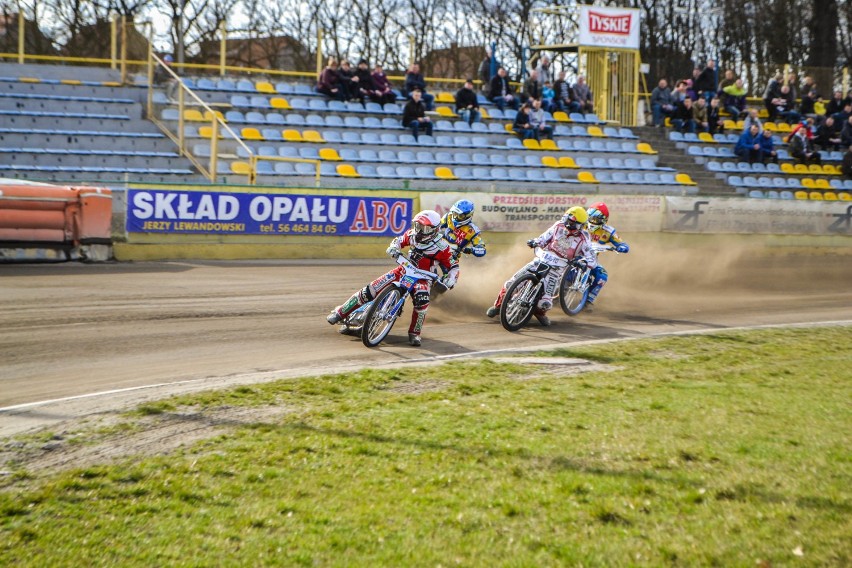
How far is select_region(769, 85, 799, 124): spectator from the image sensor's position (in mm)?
34031

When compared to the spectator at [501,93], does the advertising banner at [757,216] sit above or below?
below

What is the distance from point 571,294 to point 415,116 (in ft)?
42.2

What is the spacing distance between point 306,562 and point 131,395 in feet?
13.7

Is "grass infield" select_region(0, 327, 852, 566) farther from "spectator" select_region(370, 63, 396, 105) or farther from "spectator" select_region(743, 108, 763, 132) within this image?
"spectator" select_region(743, 108, 763, 132)

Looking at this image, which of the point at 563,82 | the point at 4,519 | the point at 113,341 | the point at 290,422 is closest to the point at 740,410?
the point at 290,422

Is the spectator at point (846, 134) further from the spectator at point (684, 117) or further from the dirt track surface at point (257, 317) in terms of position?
the dirt track surface at point (257, 317)

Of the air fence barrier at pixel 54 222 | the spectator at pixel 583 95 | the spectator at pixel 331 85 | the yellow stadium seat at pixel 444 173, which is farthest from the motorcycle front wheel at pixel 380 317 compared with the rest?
the spectator at pixel 583 95

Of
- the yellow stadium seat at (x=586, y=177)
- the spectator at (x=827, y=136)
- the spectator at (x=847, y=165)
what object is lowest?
the yellow stadium seat at (x=586, y=177)

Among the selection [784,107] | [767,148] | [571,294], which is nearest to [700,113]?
[767,148]

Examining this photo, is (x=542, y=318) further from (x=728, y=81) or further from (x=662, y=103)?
(x=728, y=81)

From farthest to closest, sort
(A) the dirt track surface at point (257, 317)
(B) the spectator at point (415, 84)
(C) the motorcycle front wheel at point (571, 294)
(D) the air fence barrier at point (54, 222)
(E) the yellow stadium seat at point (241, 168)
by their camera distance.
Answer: (B) the spectator at point (415, 84), (E) the yellow stadium seat at point (241, 168), (D) the air fence barrier at point (54, 222), (C) the motorcycle front wheel at point (571, 294), (A) the dirt track surface at point (257, 317)

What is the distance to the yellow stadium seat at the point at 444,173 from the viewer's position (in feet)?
84.6

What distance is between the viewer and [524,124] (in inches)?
1148

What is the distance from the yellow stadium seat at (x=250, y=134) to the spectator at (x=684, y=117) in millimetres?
15130
